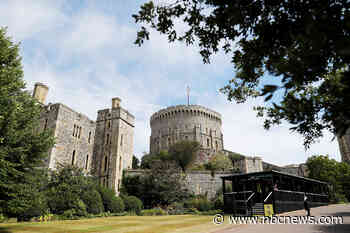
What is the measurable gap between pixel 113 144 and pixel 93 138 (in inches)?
149

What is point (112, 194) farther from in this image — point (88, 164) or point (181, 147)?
point (181, 147)

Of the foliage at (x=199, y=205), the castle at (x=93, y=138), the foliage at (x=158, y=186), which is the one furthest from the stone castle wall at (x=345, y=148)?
the castle at (x=93, y=138)

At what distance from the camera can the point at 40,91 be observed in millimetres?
28422

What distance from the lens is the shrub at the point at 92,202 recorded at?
20.4m

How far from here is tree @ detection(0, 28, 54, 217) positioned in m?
8.39

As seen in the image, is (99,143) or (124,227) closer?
(124,227)

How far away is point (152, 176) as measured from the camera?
1129 inches

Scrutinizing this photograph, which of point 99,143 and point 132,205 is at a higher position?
point 99,143

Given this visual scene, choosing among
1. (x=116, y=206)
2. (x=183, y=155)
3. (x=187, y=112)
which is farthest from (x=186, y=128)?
(x=116, y=206)

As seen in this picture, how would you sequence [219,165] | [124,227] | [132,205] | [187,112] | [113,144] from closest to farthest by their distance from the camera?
[124,227]
[132,205]
[113,144]
[219,165]
[187,112]

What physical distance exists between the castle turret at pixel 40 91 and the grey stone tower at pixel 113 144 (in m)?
7.73

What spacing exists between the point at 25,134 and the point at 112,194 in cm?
1619

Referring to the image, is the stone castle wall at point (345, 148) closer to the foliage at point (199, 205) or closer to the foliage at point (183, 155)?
the foliage at point (183, 155)

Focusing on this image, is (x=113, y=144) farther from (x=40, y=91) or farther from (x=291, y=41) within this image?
(x=291, y=41)
